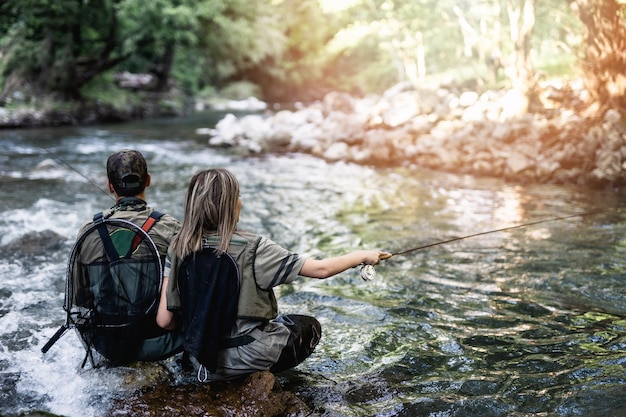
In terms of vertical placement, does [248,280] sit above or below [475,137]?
below

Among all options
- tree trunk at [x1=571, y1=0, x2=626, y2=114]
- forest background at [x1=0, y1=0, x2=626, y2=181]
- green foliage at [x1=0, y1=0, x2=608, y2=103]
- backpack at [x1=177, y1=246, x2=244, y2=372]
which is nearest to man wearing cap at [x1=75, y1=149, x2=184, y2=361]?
backpack at [x1=177, y1=246, x2=244, y2=372]

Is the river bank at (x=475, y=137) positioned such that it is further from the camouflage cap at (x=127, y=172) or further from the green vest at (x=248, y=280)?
the camouflage cap at (x=127, y=172)

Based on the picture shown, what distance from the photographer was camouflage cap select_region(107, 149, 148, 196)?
307cm

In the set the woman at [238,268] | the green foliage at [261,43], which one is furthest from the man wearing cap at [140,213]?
the green foliage at [261,43]

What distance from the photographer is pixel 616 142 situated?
1077cm

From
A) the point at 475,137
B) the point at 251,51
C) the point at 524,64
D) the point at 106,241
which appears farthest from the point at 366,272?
the point at 251,51

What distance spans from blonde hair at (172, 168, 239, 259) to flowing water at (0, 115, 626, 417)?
3.37 ft

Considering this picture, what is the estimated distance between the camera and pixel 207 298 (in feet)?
9.37

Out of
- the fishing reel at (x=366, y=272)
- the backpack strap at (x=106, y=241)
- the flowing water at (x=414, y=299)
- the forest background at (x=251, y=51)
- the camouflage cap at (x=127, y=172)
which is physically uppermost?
the forest background at (x=251, y=51)

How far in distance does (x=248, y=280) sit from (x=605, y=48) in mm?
11633

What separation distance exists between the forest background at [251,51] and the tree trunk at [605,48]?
0.02 m

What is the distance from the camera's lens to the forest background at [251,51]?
13156mm

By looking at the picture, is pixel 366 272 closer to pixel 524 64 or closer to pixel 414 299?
pixel 414 299

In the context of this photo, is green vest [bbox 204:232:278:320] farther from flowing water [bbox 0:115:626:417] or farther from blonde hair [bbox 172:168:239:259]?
flowing water [bbox 0:115:626:417]
